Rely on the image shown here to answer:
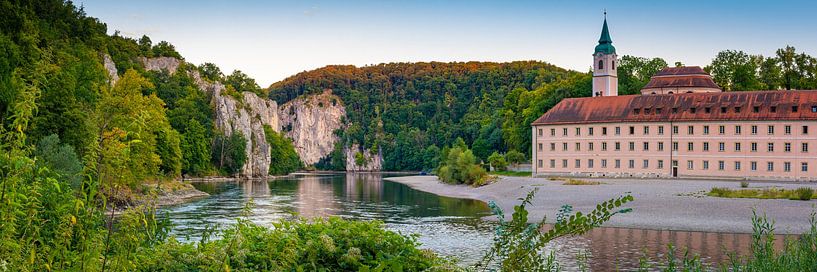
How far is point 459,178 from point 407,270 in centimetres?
6709

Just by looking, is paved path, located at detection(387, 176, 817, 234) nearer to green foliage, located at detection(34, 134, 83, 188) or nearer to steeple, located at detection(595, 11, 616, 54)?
green foliage, located at detection(34, 134, 83, 188)

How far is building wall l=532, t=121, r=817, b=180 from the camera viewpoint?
6706 cm

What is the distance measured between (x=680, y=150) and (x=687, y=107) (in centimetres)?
396

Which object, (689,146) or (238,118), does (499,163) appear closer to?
(689,146)

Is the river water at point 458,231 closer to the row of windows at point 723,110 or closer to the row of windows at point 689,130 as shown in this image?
the row of windows at point 689,130

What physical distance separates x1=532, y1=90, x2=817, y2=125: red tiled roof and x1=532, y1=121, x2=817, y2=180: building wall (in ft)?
1.86

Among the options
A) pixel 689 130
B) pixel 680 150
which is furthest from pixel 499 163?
pixel 689 130

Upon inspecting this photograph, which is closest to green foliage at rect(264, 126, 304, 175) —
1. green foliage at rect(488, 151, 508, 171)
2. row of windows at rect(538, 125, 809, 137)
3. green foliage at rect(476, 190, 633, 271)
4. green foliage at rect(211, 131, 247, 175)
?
green foliage at rect(211, 131, 247, 175)

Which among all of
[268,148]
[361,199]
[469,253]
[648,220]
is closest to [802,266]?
[469,253]

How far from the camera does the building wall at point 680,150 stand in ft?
220

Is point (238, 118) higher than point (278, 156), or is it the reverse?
point (238, 118)

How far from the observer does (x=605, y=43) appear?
9181cm

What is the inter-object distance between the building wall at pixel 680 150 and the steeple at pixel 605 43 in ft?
49.8

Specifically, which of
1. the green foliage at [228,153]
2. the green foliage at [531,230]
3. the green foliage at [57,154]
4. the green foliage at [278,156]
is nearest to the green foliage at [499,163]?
the green foliage at [228,153]
